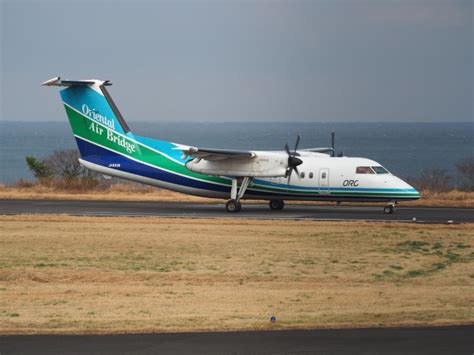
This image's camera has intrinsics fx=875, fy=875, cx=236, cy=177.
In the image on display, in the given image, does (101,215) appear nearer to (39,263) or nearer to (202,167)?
(202,167)

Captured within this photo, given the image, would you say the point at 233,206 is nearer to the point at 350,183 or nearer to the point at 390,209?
the point at 350,183

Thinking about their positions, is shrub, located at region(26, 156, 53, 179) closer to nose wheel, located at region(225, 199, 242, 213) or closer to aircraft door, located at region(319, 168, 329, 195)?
nose wheel, located at region(225, 199, 242, 213)

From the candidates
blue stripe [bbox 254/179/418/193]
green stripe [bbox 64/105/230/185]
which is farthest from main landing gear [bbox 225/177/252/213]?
green stripe [bbox 64/105/230/185]

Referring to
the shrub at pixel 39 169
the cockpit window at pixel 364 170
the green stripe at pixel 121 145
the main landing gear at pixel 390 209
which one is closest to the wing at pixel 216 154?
the green stripe at pixel 121 145

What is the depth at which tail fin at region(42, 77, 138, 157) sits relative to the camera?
4188cm

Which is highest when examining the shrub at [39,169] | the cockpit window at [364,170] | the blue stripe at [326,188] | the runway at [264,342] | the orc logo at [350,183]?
the shrub at [39,169]

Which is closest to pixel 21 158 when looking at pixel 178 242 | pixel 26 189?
pixel 26 189

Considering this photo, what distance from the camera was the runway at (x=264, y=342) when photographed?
13.7 meters

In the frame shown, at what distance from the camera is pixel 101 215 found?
37.6 metres

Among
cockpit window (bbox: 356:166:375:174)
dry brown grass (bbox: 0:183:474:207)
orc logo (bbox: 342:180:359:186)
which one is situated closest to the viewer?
orc logo (bbox: 342:180:359:186)

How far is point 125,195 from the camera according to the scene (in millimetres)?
49906

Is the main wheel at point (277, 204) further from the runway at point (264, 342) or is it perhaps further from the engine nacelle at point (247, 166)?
the runway at point (264, 342)

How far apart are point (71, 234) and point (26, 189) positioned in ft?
68.4

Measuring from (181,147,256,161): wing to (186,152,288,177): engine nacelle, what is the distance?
254 millimetres
